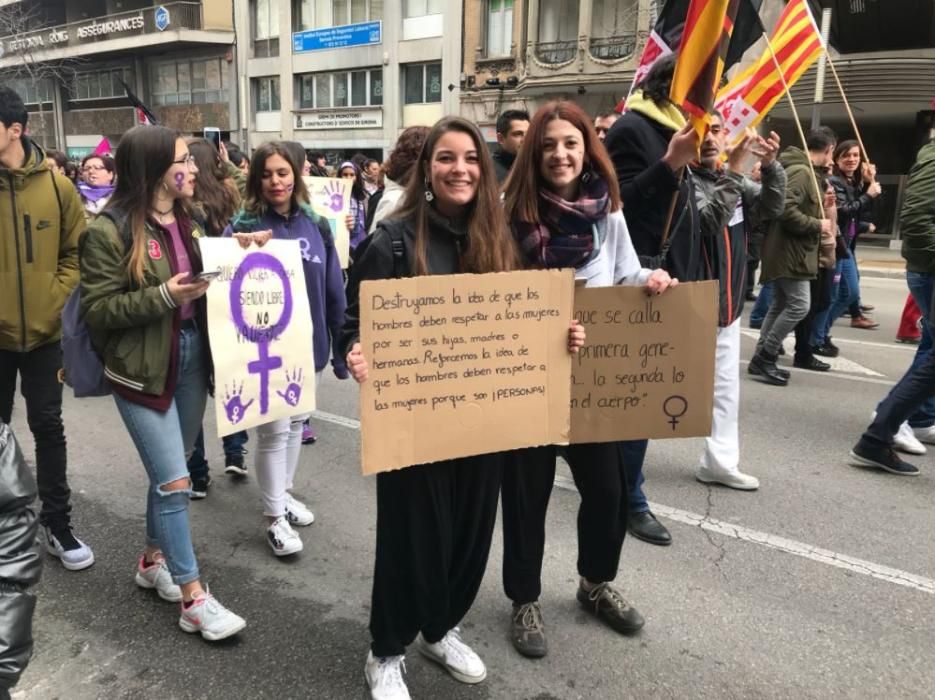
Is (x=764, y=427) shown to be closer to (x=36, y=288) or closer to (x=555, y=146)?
(x=555, y=146)

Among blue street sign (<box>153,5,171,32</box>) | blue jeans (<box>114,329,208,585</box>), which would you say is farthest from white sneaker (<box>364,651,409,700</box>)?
blue street sign (<box>153,5,171,32</box>)

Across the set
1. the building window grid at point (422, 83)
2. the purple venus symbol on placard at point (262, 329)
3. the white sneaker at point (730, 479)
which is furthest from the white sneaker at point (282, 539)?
the building window grid at point (422, 83)

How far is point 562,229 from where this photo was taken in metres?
2.43

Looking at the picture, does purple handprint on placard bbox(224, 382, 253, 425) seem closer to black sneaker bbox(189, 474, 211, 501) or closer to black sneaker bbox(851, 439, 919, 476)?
black sneaker bbox(189, 474, 211, 501)

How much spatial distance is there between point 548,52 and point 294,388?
23.1m

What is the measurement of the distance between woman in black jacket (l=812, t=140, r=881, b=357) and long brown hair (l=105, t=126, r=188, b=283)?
6.43 m

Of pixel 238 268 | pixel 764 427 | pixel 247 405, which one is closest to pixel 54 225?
pixel 238 268

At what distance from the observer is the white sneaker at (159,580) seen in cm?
292

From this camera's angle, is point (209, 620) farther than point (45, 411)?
No

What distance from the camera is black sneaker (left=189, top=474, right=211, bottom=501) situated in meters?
3.99

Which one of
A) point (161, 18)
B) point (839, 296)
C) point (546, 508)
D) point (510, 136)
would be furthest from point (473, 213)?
point (161, 18)

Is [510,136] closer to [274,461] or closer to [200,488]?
[274,461]

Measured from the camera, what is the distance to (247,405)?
2.85 metres

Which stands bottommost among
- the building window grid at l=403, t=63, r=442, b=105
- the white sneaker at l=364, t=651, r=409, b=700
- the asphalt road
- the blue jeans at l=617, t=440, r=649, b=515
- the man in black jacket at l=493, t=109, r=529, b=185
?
the asphalt road
